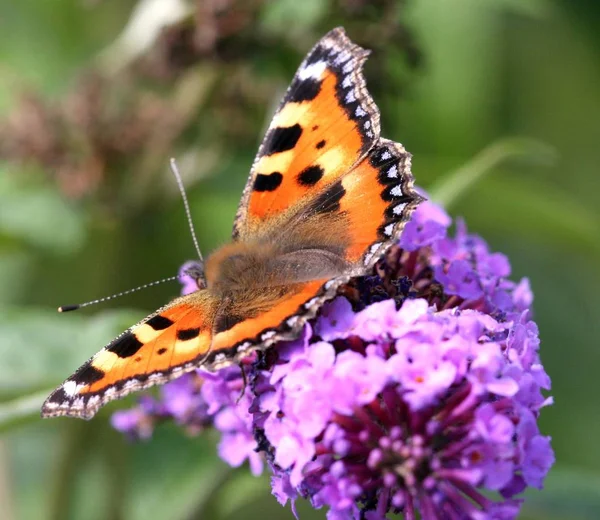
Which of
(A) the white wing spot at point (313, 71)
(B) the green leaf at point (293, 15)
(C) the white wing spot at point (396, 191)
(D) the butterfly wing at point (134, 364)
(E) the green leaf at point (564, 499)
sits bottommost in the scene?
(E) the green leaf at point (564, 499)

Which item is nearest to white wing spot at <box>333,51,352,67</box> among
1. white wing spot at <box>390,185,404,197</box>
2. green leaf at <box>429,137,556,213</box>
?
white wing spot at <box>390,185,404,197</box>

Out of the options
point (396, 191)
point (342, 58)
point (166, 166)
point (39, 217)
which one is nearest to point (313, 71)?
point (342, 58)

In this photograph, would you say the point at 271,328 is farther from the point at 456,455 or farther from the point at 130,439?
the point at 130,439

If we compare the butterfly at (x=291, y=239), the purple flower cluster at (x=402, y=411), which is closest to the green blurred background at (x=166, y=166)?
the butterfly at (x=291, y=239)

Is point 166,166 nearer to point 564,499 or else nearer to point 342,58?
point 342,58

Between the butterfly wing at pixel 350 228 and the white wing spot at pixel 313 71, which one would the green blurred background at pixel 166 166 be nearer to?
the butterfly wing at pixel 350 228

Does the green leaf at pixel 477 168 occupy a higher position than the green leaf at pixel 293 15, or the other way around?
the green leaf at pixel 293 15
